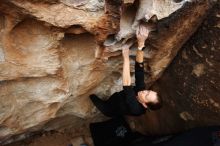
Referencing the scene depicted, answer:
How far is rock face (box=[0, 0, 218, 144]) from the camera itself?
168cm

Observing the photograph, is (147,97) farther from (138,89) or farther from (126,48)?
(126,48)

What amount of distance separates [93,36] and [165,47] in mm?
446

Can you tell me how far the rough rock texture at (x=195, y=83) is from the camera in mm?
2018

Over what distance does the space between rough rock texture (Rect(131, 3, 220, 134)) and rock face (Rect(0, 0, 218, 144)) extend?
3cm

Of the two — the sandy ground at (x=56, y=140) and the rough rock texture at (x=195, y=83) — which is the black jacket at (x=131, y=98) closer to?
the rough rock texture at (x=195, y=83)

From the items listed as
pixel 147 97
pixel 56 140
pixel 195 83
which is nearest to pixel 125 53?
pixel 147 97

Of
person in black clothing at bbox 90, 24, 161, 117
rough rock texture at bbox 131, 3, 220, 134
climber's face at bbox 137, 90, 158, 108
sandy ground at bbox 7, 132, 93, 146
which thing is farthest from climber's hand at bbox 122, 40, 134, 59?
sandy ground at bbox 7, 132, 93, 146

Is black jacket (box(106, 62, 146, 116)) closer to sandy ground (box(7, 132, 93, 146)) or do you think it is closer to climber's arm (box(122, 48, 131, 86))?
climber's arm (box(122, 48, 131, 86))

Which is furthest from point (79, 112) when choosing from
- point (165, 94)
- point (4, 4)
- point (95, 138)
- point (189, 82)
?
point (4, 4)

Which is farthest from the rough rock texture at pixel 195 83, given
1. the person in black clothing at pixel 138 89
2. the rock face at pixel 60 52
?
the person in black clothing at pixel 138 89

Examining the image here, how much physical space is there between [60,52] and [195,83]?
2.79ft

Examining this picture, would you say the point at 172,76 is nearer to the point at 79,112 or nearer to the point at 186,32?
the point at 186,32

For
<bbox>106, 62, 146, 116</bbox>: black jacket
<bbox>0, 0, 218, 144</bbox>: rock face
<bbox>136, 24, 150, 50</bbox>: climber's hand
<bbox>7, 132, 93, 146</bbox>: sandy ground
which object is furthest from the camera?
<bbox>7, 132, 93, 146</bbox>: sandy ground

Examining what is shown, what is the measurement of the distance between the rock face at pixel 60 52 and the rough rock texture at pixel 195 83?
0.09ft
